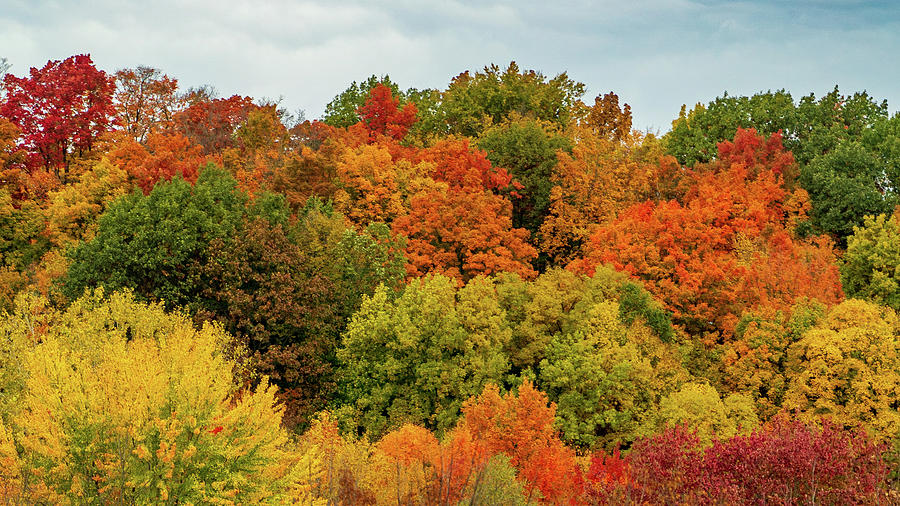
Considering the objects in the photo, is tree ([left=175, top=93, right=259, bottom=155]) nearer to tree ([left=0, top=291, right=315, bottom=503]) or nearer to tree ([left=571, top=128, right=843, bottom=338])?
tree ([left=571, top=128, right=843, bottom=338])

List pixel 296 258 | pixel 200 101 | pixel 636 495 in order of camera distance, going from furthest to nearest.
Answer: pixel 200 101, pixel 296 258, pixel 636 495

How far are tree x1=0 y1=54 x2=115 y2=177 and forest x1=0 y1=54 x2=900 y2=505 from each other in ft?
0.83

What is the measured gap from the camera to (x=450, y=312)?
Answer: 172 feet

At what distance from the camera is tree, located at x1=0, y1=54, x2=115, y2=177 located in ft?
241

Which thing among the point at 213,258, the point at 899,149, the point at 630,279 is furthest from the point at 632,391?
the point at 899,149

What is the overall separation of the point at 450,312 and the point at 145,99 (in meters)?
49.8

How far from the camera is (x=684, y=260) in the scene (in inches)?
2304

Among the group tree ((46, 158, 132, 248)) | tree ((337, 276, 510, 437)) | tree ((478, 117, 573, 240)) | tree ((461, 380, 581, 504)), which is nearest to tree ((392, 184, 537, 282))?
tree ((337, 276, 510, 437))

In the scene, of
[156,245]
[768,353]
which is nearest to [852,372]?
[768,353]

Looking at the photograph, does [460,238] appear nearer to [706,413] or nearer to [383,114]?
[706,413]

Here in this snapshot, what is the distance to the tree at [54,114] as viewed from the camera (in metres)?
73.4

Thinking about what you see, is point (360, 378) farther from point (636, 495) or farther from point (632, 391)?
point (636, 495)

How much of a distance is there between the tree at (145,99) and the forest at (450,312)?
25.2 ft

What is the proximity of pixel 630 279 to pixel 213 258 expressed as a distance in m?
24.8
